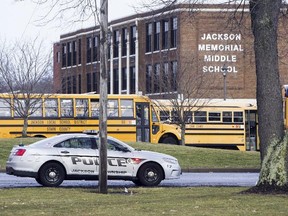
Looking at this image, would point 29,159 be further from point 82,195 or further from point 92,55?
point 92,55

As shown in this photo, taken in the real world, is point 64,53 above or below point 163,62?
above

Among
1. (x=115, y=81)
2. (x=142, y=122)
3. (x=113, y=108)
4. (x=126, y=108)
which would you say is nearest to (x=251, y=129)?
(x=142, y=122)

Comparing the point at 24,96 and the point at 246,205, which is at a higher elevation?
the point at 24,96

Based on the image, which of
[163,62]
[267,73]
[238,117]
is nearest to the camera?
[267,73]

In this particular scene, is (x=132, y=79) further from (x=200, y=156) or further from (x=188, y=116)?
(x=200, y=156)

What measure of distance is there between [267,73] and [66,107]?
28092 mm

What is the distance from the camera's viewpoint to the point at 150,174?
84.9ft

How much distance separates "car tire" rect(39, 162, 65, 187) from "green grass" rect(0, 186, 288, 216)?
2.76 metres

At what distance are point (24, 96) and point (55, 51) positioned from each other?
46.6 m

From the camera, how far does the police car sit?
25.1 meters

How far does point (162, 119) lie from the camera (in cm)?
5078

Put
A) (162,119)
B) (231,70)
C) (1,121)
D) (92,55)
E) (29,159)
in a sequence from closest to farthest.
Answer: (29,159)
(1,121)
(162,119)
(231,70)
(92,55)

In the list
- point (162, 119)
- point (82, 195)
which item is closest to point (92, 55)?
point (162, 119)

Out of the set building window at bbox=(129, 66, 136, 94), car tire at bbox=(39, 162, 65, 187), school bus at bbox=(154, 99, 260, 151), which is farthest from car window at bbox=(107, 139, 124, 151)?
building window at bbox=(129, 66, 136, 94)
